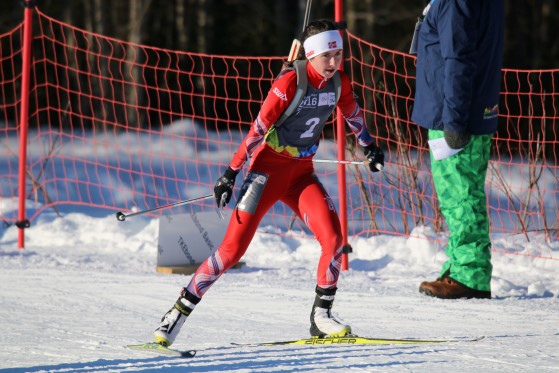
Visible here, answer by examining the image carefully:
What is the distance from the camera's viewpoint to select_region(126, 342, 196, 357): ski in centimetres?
525

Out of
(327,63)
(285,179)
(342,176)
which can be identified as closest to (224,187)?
(285,179)

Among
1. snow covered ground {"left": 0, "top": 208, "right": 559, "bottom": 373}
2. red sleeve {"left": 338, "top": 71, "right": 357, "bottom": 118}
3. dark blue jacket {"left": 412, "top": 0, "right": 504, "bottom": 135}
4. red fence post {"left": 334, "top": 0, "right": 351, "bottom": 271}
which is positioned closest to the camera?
snow covered ground {"left": 0, "top": 208, "right": 559, "bottom": 373}

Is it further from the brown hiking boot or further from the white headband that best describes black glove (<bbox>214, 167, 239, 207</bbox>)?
the brown hiking boot

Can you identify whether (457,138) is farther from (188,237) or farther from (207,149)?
(207,149)

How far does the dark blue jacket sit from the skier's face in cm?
123

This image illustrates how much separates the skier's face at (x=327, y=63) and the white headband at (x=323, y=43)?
0.8 inches

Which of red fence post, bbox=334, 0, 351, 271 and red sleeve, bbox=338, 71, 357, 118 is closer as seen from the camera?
red sleeve, bbox=338, 71, 357, 118

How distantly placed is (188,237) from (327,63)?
2781 millimetres

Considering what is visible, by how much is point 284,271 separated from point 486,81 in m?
2.12

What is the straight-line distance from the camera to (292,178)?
5703mm

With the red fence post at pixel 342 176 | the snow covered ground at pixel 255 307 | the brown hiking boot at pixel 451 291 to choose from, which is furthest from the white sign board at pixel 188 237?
the brown hiking boot at pixel 451 291

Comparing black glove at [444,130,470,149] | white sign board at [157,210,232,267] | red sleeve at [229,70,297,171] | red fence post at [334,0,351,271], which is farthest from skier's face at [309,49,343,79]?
white sign board at [157,210,232,267]

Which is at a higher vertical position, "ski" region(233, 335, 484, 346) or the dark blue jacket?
the dark blue jacket

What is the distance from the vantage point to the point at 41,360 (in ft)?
17.0
